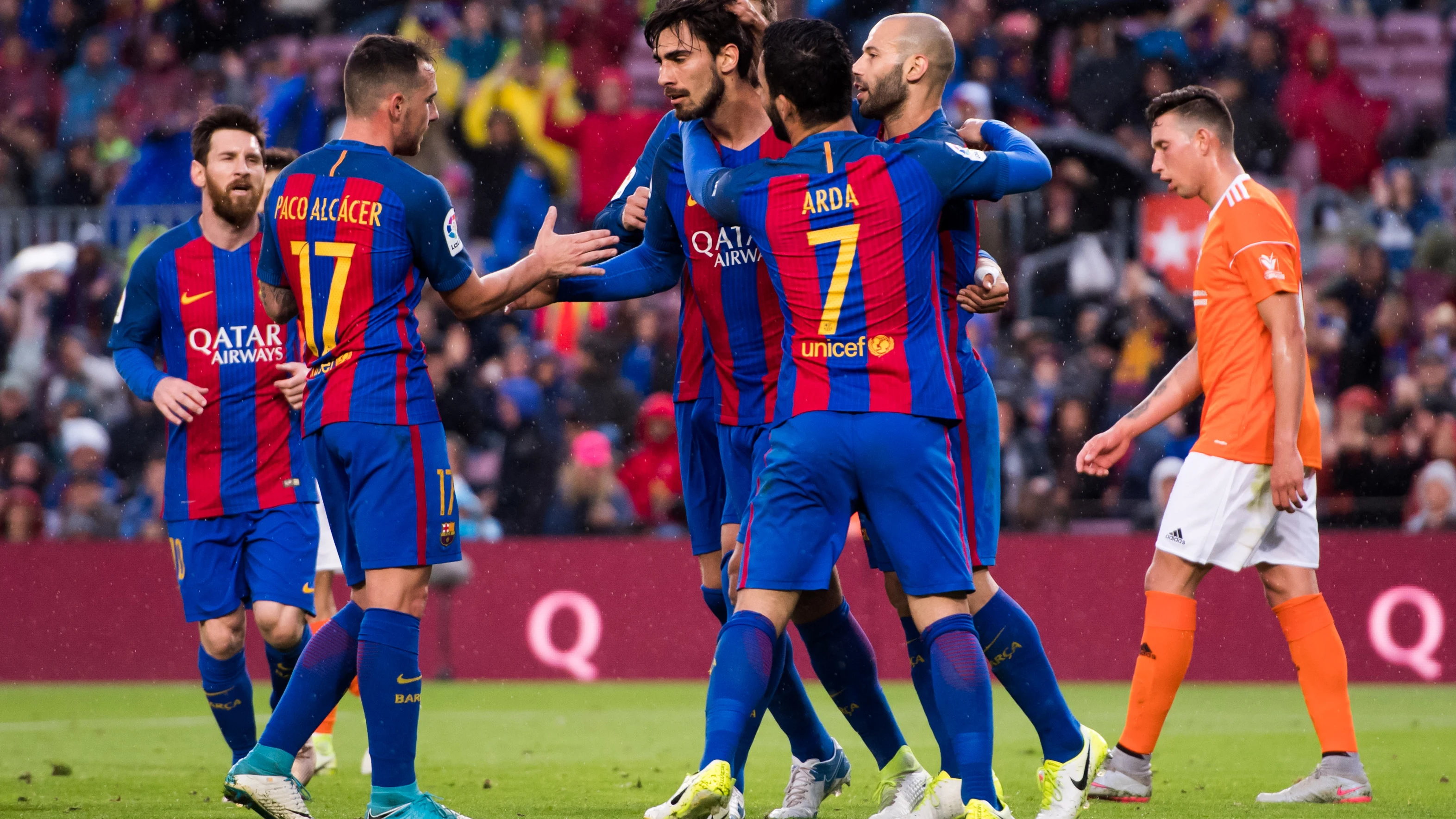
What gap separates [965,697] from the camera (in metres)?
4.47

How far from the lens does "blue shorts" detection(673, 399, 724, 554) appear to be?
551 centimetres

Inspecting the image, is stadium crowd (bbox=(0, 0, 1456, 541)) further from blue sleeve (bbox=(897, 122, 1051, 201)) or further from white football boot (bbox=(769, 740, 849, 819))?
blue sleeve (bbox=(897, 122, 1051, 201))

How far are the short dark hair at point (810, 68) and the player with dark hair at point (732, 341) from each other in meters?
0.51

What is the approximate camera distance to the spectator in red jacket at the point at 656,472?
12352 mm

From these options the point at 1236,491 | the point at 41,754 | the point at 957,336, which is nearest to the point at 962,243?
the point at 957,336

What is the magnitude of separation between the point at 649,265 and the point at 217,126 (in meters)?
2.07

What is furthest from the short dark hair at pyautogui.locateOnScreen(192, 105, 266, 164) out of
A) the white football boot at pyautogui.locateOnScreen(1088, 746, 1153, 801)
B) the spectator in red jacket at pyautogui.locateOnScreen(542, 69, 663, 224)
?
the spectator in red jacket at pyautogui.locateOnScreen(542, 69, 663, 224)

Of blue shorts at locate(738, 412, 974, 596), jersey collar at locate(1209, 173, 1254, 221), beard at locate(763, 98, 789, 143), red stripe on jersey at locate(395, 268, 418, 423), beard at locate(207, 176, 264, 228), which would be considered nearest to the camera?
blue shorts at locate(738, 412, 974, 596)

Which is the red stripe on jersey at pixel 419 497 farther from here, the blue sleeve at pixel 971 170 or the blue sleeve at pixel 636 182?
the blue sleeve at pixel 971 170

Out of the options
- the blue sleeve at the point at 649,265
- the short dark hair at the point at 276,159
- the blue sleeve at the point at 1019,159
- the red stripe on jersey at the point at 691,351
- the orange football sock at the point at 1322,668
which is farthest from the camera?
the short dark hair at the point at 276,159

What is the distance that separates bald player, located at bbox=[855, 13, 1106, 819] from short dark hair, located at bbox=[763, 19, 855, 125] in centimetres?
34

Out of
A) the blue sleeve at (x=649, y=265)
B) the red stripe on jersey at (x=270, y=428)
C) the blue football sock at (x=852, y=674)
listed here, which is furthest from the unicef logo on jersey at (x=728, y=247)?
the red stripe on jersey at (x=270, y=428)

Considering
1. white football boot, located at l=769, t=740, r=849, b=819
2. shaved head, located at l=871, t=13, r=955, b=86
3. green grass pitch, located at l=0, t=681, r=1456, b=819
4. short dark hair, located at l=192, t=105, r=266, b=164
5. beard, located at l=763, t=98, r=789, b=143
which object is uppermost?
shaved head, located at l=871, t=13, r=955, b=86

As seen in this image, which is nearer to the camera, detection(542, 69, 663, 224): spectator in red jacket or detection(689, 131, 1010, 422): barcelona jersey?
detection(689, 131, 1010, 422): barcelona jersey
